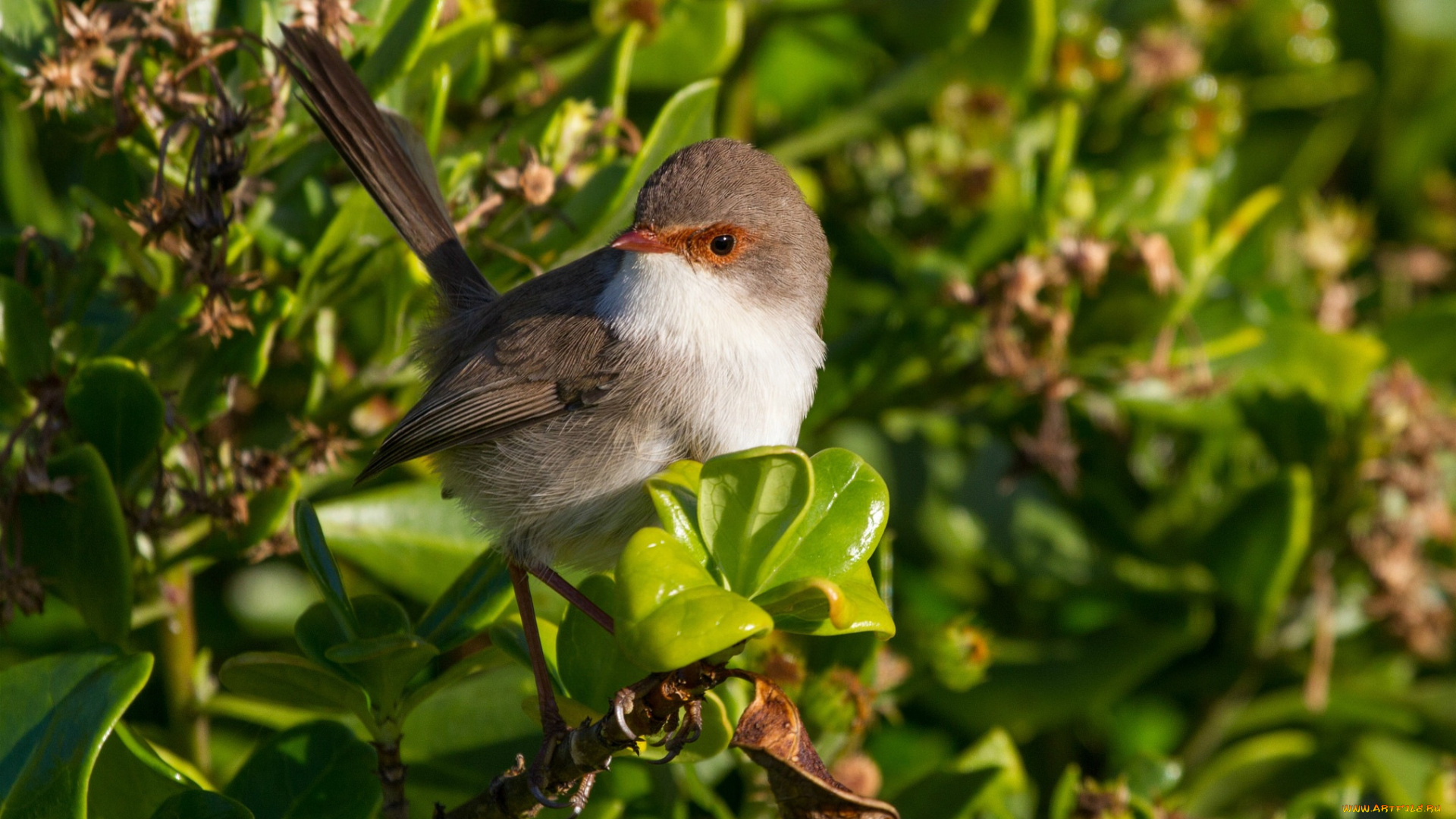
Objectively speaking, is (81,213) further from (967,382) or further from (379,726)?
(967,382)

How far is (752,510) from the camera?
192 cm

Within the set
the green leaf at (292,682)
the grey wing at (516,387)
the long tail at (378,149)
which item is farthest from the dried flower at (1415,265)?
the green leaf at (292,682)

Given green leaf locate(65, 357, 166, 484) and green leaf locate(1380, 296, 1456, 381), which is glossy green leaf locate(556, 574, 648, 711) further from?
green leaf locate(1380, 296, 1456, 381)

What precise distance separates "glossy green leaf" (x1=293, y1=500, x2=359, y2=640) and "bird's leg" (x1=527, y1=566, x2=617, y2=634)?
0.43 meters

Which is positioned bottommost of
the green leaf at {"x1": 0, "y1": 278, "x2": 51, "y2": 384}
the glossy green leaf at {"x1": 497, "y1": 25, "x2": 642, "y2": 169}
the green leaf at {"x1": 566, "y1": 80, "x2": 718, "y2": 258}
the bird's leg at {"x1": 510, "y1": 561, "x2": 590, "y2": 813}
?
the bird's leg at {"x1": 510, "y1": 561, "x2": 590, "y2": 813}

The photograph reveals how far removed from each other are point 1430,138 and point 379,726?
4.34m

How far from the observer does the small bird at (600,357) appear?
9.10ft

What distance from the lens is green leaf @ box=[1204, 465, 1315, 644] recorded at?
11.2 ft

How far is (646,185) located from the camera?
288cm

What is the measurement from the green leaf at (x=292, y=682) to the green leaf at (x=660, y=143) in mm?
1159

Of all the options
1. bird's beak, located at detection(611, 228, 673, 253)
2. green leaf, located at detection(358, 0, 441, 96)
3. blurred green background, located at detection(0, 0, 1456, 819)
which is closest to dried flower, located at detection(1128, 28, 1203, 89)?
blurred green background, located at detection(0, 0, 1456, 819)

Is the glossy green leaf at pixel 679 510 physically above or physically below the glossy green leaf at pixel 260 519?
below

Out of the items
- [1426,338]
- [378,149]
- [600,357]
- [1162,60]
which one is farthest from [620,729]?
[1426,338]

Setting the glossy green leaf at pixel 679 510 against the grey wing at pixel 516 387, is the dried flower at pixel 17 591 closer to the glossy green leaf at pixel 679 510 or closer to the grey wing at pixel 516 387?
the grey wing at pixel 516 387
